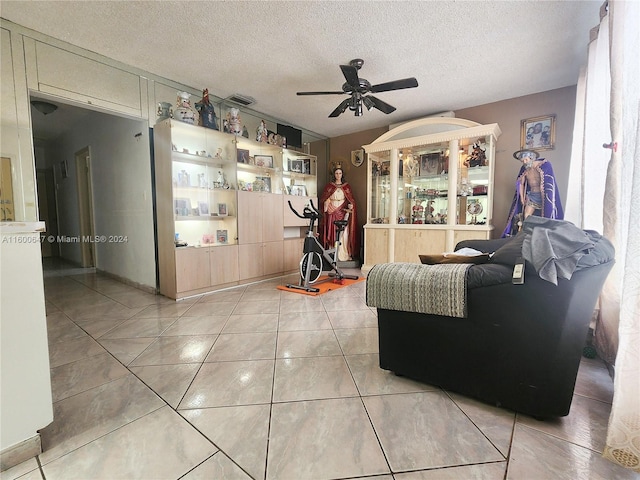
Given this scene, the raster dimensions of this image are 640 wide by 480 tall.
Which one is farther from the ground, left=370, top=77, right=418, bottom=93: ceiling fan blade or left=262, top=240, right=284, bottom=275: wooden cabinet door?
left=370, top=77, right=418, bottom=93: ceiling fan blade

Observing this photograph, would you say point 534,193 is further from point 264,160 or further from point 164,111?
point 164,111

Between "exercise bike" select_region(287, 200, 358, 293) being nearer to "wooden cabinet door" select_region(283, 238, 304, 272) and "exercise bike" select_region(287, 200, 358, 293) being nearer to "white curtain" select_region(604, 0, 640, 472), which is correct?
"wooden cabinet door" select_region(283, 238, 304, 272)

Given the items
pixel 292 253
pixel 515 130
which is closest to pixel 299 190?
pixel 292 253

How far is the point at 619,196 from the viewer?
158cm

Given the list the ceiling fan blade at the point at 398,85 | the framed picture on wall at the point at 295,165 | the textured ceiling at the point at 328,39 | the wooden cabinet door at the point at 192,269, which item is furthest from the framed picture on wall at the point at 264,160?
the ceiling fan blade at the point at 398,85

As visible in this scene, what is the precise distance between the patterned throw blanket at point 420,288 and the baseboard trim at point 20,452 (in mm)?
1616

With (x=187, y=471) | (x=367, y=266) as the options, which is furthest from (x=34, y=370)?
(x=367, y=266)

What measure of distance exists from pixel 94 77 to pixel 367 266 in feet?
14.1

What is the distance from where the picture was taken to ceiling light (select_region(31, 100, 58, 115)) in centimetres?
378

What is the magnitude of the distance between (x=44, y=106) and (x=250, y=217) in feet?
10.6

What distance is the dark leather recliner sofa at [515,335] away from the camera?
1.21 m

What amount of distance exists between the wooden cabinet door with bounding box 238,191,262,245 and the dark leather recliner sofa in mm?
2879

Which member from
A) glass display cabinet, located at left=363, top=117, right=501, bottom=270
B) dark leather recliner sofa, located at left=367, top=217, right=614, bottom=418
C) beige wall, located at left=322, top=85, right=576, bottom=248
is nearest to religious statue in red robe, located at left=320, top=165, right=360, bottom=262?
glass display cabinet, located at left=363, top=117, right=501, bottom=270

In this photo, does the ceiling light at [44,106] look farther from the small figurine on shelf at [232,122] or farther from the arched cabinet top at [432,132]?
the arched cabinet top at [432,132]
